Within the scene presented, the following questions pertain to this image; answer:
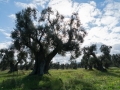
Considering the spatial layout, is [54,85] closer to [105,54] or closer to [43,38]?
[43,38]

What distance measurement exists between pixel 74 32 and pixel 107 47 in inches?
1881

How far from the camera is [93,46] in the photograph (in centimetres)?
7469

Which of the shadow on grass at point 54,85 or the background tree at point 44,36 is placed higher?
the background tree at point 44,36

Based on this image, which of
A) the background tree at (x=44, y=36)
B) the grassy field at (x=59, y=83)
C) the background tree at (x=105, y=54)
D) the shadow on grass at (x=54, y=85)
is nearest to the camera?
the shadow on grass at (x=54, y=85)

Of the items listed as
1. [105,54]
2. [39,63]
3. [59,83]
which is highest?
[105,54]

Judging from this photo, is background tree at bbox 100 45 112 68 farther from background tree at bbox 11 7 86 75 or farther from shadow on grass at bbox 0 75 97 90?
shadow on grass at bbox 0 75 97 90

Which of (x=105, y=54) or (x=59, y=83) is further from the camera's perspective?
(x=105, y=54)

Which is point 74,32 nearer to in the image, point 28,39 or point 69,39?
point 69,39

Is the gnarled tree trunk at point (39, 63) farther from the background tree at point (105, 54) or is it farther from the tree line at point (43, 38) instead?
the background tree at point (105, 54)

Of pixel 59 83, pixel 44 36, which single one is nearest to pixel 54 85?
pixel 59 83

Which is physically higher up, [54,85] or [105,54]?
[105,54]

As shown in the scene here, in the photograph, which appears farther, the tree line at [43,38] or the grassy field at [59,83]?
the tree line at [43,38]

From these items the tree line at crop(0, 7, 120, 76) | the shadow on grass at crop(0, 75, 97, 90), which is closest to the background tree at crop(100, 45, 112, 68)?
the tree line at crop(0, 7, 120, 76)

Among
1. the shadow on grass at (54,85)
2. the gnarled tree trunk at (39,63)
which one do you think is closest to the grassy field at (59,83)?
the shadow on grass at (54,85)
